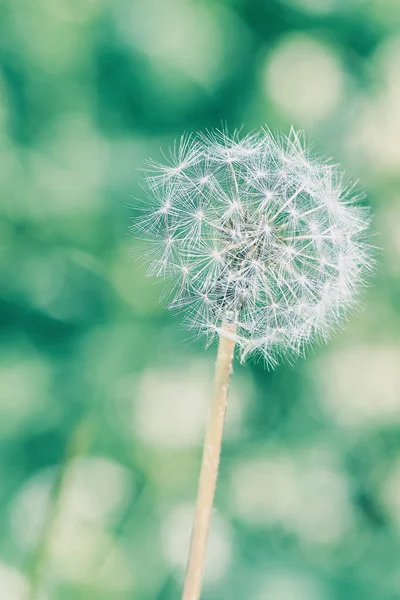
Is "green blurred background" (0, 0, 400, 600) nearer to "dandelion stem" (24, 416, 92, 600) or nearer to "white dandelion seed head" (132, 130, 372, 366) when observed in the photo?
"dandelion stem" (24, 416, 92, 600)

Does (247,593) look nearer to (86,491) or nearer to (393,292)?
(86,491)

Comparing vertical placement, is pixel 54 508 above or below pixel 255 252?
below

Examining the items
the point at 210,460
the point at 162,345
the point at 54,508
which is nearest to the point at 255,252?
the point at 210,460

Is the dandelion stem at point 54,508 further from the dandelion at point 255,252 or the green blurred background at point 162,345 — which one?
the dandelion at point 255,252

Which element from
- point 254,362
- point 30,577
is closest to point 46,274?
point 254,362

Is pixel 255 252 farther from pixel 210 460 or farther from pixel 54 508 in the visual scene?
pixel 54 508

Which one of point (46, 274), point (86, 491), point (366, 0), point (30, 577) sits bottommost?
point (30, 577)
